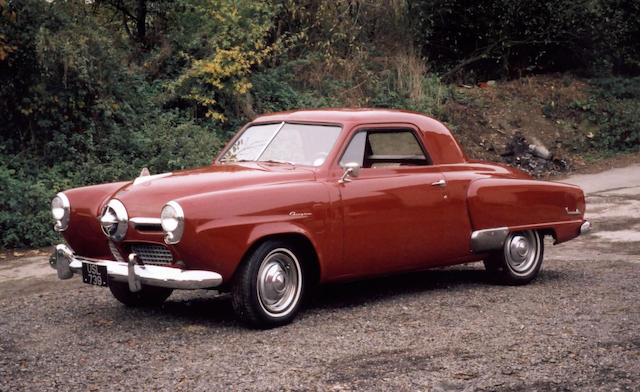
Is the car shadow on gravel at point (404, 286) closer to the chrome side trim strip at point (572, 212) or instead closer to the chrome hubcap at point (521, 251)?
the chrome hubcap at point (521, 251)

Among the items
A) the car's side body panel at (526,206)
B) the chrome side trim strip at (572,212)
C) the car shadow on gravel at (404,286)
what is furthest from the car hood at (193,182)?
the chrome side trim strip at (572,212)

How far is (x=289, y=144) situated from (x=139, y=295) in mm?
1831

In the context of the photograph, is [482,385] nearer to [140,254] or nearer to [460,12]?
[140,254]

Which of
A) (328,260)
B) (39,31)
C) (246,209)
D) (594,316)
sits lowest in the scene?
(594,316)

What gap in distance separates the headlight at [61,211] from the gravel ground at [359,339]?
77 cm

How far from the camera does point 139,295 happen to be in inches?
277

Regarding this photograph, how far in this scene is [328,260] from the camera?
20.8ft

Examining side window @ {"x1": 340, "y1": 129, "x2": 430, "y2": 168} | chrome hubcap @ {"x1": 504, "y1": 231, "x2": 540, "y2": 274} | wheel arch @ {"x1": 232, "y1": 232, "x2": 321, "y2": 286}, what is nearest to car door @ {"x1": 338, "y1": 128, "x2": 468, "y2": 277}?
side window @ {"x1": 340, "y1": 129, "x2": 430, "y2": 168}

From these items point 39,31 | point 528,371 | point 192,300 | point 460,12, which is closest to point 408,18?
point 460,12

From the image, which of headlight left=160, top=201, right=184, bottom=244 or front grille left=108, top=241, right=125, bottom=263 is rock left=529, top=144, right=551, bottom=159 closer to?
front grille left=108, top=241, right=125, bottom=263

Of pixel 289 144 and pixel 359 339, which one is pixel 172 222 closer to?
pixel 359 339

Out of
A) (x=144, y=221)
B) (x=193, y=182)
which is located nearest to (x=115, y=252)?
(x=144, y=221)

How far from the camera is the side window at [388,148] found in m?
6.99

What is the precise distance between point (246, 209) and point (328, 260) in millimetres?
870
